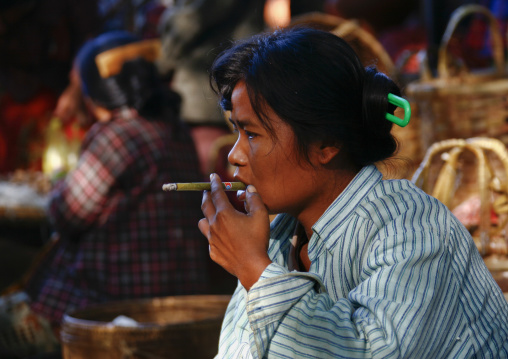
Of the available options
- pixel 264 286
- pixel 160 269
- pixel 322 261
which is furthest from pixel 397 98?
pixel 160 269

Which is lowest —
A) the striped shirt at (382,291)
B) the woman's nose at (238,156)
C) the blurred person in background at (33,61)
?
the blurred person in background at (33,61)

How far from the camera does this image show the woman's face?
136 cm

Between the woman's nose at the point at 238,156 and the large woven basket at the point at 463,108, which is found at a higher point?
the woman's nose at the point at 238,156

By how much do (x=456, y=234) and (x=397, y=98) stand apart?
284 mm

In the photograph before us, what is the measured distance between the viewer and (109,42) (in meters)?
3.88

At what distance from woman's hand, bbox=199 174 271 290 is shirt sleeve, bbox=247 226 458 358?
4cm

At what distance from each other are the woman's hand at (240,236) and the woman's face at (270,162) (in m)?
0.05

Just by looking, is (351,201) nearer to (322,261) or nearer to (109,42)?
(322,261)

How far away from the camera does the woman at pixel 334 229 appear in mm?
1145

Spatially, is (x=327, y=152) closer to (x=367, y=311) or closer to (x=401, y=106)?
(x=401, y=106)

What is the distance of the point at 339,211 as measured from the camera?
1.37 m

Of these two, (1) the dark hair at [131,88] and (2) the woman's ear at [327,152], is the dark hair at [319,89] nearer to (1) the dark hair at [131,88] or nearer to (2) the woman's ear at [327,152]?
(2) the woman's ear at [327,152]

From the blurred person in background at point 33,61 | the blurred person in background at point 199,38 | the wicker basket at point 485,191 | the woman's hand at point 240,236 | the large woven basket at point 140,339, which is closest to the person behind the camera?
the woman's hand at point 240,236

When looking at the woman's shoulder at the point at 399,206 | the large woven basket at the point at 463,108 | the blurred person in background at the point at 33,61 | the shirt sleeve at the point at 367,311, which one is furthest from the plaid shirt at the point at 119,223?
the blurred person in background at the point at 33,61
